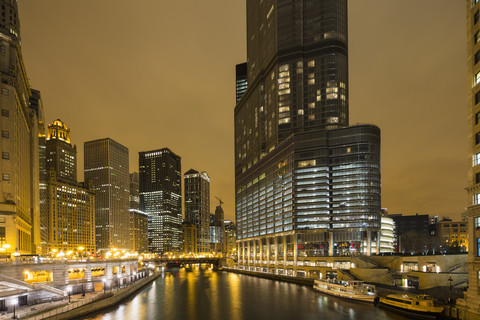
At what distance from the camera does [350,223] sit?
162125mm

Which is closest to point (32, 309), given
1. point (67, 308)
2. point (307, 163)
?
point (67, 308)

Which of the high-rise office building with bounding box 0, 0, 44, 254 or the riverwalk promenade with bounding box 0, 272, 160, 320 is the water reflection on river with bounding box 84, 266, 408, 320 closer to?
the riverwalk promenade with bounding box 0, 272, 160, 320

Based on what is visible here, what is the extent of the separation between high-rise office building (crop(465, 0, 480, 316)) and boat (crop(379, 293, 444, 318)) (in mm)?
7910

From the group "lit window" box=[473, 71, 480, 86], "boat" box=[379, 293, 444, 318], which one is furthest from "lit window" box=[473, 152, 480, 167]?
"boat" box=[379, 293, 444, 318]

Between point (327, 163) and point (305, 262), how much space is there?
4618 centimetres

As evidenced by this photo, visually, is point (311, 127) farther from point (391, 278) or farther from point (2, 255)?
point (2, 255)

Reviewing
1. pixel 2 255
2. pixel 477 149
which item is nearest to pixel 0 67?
pixel 2 255

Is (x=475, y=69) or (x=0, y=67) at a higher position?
(x=0, y=67)

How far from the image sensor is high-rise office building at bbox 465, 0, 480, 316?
54.9m

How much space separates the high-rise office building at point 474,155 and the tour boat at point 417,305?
7.91m

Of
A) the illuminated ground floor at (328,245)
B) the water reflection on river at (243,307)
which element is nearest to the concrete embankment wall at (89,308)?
the water reflection on river at (243,307)

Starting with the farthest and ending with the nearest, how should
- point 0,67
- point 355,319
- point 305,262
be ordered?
point 305,262
point 0,67
point 355,319

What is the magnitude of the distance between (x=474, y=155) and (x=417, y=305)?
92.8 feet

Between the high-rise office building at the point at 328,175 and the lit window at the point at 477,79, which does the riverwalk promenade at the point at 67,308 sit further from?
the high-rise office building at the point at 328,175
